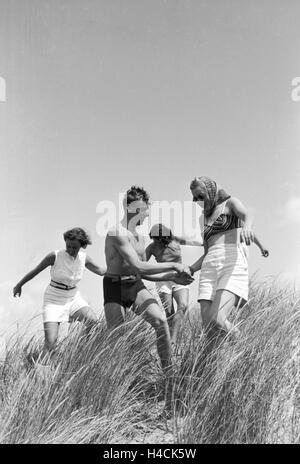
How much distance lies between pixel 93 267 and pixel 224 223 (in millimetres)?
2156

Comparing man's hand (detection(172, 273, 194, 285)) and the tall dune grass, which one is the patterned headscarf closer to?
man's hand (detection(172, 273, 194, 285))

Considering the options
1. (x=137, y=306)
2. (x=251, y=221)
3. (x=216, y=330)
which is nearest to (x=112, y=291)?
(x=137, y=306)

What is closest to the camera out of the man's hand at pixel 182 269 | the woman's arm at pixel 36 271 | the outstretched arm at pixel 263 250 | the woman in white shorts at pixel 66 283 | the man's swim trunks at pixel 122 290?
the man's swim trunks at pixel 122 290

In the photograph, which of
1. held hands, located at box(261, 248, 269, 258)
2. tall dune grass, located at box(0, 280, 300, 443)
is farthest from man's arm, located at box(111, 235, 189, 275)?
held hands, located at box(261, 248, 269, 258)

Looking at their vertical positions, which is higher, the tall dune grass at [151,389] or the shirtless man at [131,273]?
the shirtless man at [131,273]

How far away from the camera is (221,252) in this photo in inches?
181

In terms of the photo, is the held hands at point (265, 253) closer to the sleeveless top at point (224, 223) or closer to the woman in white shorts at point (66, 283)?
the sleeveless top at point (224, 223)

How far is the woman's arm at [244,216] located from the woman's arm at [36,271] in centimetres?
239

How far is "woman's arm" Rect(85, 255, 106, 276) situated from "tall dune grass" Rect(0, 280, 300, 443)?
139cm

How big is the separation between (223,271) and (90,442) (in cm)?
172

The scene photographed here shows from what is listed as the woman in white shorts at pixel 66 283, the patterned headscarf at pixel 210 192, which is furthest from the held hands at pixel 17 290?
the patterned headscarf at pixel 210 192

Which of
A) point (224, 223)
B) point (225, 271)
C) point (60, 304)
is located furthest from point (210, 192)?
point (60, 304)

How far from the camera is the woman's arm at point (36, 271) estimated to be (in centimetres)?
612

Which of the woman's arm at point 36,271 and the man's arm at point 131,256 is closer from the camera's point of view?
the man's arm at point 131,256
